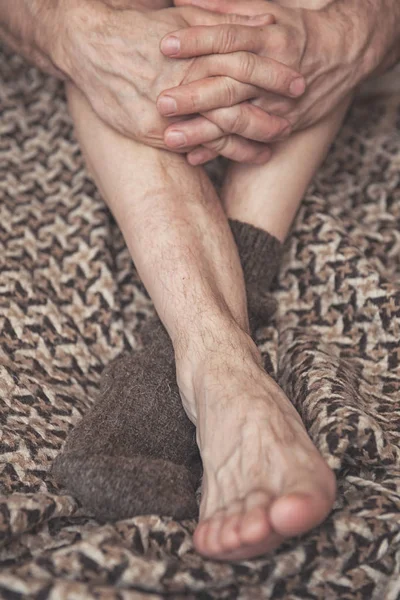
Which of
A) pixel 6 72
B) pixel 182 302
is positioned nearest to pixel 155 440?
pixel 182 302

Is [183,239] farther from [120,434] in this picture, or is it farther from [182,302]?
[120,434]

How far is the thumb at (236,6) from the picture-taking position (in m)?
1.18

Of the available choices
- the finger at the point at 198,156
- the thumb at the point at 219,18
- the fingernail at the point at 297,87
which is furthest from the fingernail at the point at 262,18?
the finger at the point at 198,156

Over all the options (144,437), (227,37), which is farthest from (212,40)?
(144,437)

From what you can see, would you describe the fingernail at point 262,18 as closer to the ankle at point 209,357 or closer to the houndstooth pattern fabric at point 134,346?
the houndstooth pattern fabric at point 134,346

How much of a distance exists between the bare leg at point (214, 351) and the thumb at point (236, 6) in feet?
0.78

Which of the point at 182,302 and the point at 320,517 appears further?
the point at 182,302

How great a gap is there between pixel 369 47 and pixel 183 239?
484 mm

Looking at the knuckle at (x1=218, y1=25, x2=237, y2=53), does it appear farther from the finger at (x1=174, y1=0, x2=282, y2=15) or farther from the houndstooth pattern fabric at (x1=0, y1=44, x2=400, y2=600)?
the houndstooth pattern fabric at (x1=0, y1=44, x2=400, y2=600)

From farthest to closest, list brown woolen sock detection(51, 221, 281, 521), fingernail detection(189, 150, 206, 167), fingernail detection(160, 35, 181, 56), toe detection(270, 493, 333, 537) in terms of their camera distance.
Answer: fingernail detection(189, 150, 206, 167)
fingernail detection(160, 35, 181, 56)
brown woolen sock detection(51, 221, 281, 521)
toe detection(270, 493, 333, 537)

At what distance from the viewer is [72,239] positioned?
1359mm

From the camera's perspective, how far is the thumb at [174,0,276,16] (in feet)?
3.88

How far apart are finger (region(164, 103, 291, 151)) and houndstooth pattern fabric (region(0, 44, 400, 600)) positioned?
230 millimetres

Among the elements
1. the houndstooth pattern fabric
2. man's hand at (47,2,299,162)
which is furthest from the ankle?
man's hand at (47,2,299,162)
